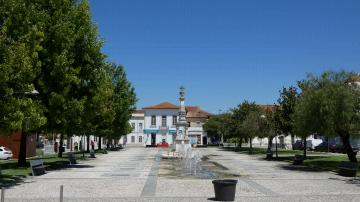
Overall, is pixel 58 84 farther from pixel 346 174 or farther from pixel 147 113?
pixel 147 113

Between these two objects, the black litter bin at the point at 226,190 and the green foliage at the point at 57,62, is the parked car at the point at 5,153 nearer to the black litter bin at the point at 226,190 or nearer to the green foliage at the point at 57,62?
the green foliage at the point at 57,62

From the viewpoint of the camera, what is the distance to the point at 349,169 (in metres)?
25.9

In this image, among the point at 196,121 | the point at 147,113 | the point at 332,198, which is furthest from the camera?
the point at 196,121

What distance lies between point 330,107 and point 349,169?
4411 millimetres

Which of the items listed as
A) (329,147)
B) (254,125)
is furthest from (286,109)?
(329,147)

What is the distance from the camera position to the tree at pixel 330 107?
1147 inches

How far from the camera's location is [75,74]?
99.5 feet

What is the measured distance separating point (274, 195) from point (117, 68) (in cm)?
4619

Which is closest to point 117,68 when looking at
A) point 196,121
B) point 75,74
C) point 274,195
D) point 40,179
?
point 75,74

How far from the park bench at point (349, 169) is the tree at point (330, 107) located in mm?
3073

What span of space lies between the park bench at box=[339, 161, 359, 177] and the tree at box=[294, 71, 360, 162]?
3.07m

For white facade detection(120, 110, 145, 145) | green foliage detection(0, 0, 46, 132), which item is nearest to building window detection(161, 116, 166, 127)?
white facade detection(120, 110, 145, 145)

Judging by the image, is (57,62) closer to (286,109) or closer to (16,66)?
(16,66)

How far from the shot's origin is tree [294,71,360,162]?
29.1m
